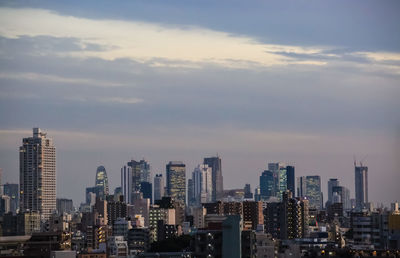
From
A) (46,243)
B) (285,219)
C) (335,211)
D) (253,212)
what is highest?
(335,211)

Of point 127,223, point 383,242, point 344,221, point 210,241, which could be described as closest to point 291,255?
point 383,242

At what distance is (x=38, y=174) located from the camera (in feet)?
513

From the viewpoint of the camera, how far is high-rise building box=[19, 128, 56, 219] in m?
151

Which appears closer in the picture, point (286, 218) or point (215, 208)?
point (286, 218)

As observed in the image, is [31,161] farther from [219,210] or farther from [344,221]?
[344,221]

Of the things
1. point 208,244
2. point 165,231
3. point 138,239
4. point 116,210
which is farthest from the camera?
point 116,210

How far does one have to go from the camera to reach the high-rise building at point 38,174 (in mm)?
150750

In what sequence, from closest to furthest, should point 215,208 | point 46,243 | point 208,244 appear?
1. point 208,244
2. point 46,243
3. point 215,208

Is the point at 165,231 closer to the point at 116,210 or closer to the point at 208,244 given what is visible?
the point at 116,210

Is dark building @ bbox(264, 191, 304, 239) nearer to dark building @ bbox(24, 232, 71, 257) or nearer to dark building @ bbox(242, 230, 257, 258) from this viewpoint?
Answer: dark building @ bbox(24, 232, 71, 257)

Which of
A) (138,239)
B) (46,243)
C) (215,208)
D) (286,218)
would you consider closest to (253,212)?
(215,208)

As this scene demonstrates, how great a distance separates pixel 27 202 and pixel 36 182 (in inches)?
246

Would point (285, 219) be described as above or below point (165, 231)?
above

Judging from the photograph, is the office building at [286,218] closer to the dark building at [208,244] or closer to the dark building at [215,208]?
the dark building at [215,208]
